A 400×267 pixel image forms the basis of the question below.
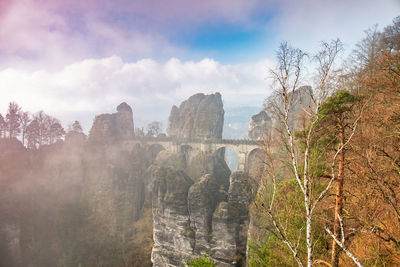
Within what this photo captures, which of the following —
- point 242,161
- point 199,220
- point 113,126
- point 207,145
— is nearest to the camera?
point 199,220

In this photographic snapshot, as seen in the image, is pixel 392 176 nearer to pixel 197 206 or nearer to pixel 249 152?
pixel 197 206

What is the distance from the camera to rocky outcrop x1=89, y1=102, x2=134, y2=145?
44.7m

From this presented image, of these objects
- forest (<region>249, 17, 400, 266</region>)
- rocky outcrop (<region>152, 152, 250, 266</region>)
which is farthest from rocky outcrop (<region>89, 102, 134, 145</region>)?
forest (<region>249, 17, 400, 266</region>)

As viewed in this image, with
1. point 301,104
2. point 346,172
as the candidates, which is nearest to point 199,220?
point 346,172

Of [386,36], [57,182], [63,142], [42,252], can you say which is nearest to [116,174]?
[57,182]

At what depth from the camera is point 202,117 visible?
43438 mm

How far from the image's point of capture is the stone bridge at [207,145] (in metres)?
37.3

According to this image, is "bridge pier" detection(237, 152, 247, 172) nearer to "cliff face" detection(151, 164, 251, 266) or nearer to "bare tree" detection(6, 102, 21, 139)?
"cliff face" detection(151, 164, 251, 266)

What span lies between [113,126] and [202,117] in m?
20.8

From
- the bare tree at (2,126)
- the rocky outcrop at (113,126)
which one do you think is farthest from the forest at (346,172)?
the bare tree at (2,126)

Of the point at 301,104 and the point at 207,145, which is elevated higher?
the point at 301,104

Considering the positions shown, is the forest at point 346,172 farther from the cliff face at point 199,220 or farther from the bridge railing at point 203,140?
the bridge railing at point 203,140

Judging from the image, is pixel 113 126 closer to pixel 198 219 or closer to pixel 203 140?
pixel 203 140

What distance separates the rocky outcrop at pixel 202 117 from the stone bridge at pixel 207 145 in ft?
6.44
